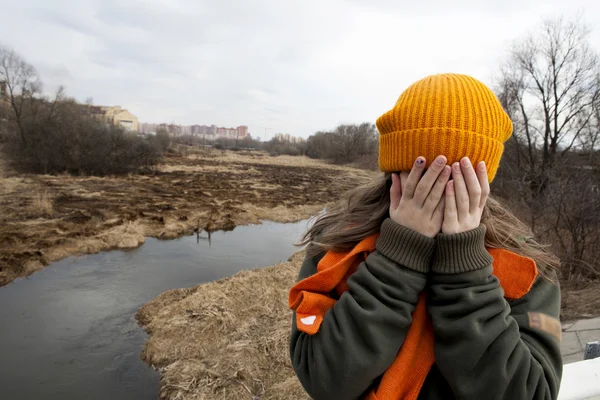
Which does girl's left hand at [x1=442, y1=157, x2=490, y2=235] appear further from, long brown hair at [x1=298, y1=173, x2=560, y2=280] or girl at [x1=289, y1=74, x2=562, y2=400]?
long brown hair at [x1=298, y1=173, x2=560, y2=280]

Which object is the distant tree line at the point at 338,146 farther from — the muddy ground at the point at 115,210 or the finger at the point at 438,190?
the finger at the point at 438,190

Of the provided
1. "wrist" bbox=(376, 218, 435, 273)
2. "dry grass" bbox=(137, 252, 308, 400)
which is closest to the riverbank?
"dry grass" bbox=(137, 252, 308, 400)

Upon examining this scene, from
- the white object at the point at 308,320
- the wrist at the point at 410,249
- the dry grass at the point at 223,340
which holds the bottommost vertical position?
the dry grass at the point at 223,340

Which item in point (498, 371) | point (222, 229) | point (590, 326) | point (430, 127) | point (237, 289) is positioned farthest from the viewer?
point (222, 229)

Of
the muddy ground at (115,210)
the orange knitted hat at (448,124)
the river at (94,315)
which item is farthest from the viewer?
the muddy ground at (115,210)

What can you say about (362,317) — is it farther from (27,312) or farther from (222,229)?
(222,229)

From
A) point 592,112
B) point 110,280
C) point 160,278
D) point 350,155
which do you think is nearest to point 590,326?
point 160,278

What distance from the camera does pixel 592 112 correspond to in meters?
18.2

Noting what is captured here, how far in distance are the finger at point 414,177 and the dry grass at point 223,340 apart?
405 cm

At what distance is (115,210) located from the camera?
1334 cm

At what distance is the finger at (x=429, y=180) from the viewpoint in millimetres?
961

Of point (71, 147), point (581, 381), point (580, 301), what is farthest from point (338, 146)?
point (581, 381)

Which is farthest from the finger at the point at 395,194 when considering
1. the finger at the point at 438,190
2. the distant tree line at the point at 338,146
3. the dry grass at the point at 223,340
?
the distant tree line at the point at 338,146

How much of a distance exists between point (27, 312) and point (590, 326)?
30.8 ft
